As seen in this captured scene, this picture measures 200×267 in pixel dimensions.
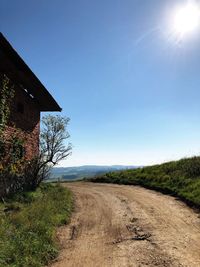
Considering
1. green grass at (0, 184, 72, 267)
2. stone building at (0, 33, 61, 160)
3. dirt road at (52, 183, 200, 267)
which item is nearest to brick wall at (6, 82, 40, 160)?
stone building at (0, 33, 61, 160)

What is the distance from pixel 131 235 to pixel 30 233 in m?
3.09

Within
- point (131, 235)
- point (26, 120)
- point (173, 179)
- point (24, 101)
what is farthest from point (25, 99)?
point (131, 235)

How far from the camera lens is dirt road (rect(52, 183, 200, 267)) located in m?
7.96

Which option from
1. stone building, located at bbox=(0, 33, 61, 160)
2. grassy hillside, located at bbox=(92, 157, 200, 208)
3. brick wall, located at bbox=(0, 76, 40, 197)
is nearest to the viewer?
stone building, located at bbox=(0, 33, 61, 160)

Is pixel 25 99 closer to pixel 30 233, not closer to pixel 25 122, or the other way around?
pixel 25 122

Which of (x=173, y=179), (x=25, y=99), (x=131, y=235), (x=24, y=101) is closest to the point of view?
(x=131, y=235)

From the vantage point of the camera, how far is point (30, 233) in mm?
9391

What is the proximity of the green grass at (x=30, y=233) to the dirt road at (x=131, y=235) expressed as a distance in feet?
1.36

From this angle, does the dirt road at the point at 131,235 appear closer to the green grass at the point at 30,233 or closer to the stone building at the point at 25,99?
the green grass at the point at 30,233

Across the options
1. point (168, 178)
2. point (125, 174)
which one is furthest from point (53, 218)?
point (125, 174)

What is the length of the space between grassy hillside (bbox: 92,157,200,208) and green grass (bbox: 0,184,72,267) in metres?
6.76

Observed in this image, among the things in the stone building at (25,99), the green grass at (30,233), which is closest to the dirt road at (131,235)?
the green grass at (30,233)

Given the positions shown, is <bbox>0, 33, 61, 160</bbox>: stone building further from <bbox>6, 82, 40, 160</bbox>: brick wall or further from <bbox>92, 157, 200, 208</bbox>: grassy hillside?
<bbox>92, 157, 200, 208</bbox>: grassy hillside

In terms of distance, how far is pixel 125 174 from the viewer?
100ft
